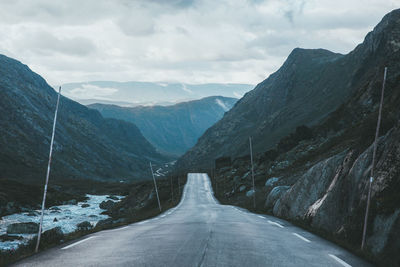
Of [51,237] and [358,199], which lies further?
[358,199]

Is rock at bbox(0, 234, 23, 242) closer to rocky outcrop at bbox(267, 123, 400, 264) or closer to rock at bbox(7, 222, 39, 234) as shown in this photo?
rock at bbox(7, 222, 39, 234)

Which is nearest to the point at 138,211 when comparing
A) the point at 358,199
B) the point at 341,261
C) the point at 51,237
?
the point at 51,237

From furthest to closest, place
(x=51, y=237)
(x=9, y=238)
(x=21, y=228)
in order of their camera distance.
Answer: (x=21, y=228) < (x=9, y=238) < (x=51, y=237)

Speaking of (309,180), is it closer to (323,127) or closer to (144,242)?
(144,242)

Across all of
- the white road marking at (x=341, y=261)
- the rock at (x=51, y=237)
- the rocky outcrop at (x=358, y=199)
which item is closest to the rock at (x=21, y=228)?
the rock at (x=51, y=237)

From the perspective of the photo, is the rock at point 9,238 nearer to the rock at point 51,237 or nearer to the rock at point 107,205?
the rock at point 51,237


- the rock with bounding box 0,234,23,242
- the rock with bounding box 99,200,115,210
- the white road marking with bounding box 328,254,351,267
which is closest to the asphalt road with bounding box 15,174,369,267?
the white road marking with bounding box 328,254,351,267

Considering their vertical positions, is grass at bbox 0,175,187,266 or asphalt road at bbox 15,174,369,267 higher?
asphalt road at bbox 15,174,369,267

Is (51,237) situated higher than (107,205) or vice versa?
(51,237)

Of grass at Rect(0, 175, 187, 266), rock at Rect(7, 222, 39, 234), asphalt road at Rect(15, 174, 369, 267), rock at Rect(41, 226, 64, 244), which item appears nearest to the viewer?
asphalt road at Rect(15, 174, 369, 267)

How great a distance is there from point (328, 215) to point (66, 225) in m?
42.6

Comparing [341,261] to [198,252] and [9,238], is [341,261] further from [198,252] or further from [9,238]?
[9,238]

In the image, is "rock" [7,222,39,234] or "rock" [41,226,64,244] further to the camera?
"rock" [7,222,39,234]

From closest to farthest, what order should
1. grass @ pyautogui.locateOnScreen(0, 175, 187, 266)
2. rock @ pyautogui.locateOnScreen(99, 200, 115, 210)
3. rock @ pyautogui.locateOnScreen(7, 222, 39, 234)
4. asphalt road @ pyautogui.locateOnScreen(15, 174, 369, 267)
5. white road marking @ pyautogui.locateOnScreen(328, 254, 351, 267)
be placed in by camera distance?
asphalt road @ pyautogui.locateOnScreen(15, 174, 369, 267) < white road marking @ pyautogui.locateOnScreen(328, 254, 351, 267) < grass @ pyautogui.locateOnScreen(0, 175, 187, 266) < rock @ pyautogui.locateOnScreen(7, 222, 39, 234) < rock @ pyautogui.locateOnScreen(99, 200, 115, 210)
